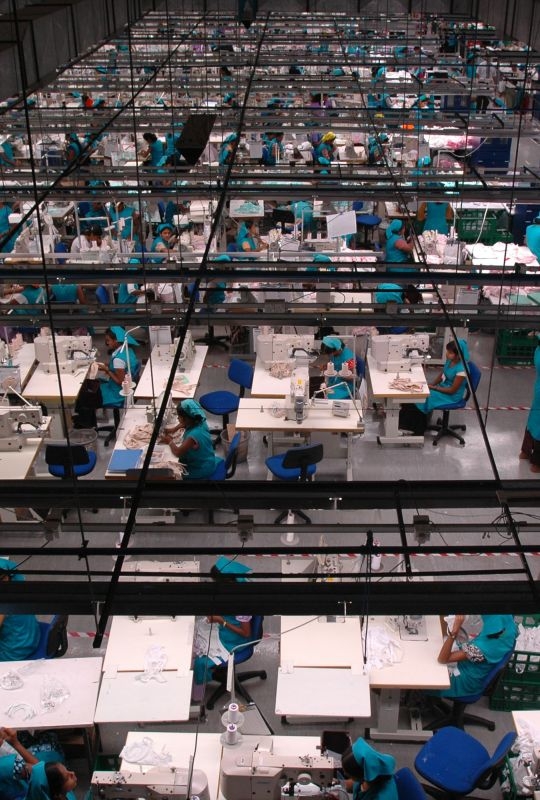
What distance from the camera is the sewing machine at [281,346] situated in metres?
10.1

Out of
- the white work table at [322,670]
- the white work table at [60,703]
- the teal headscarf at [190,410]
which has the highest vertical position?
the teal headscarf at [190,410]

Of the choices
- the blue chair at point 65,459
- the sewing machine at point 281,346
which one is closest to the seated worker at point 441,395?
the sewing machine at point 281,346

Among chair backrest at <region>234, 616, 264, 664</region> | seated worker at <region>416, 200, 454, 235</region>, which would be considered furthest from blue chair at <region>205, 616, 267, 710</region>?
seated worker at <region>416, 200, 454, 235</region>

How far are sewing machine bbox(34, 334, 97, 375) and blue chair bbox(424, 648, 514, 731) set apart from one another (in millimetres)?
5462

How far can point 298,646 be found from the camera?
6.41 metres

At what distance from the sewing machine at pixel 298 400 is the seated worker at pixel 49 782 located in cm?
453

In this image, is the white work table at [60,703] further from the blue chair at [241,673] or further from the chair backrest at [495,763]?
the chair backrest at [495,763]

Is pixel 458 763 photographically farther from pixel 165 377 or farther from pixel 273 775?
pixel 165 377

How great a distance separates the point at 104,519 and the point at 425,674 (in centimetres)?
415

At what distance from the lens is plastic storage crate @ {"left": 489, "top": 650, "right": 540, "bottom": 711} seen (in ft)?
21.4

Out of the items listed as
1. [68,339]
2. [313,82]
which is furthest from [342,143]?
[68,339]

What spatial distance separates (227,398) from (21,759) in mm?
5193

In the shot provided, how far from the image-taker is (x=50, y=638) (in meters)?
6.66

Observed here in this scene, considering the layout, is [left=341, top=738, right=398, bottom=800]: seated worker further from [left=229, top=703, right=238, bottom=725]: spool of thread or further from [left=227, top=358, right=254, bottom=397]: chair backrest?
[left=227, top=358, right=254, bottom=397]: chair backrest
